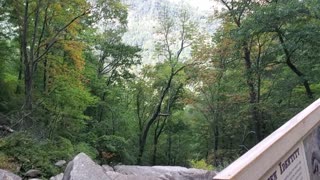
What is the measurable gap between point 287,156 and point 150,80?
2525cm

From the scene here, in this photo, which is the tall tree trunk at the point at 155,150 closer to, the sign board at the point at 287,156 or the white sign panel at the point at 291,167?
the sign board at the point at 287,156

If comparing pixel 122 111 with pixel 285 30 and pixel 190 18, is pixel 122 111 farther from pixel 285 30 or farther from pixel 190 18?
pixel 285 30

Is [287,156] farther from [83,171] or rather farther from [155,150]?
[155,150]

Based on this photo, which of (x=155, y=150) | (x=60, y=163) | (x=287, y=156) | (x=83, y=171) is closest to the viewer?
(x=287, y=156)

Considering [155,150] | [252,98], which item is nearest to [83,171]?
[252,98]

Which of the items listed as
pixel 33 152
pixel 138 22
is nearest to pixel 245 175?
pixel 33 152

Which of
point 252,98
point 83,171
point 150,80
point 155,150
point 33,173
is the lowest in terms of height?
point 155,150

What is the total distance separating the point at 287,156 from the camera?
5.05ft

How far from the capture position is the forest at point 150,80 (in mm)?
13102

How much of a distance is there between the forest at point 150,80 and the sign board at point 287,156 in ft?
29.8

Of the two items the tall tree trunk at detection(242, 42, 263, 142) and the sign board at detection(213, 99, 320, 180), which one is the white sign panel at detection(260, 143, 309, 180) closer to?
the sign board at detection(213, 99, 320, 180)

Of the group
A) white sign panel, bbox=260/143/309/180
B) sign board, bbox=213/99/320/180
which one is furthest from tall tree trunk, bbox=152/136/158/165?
white sign panel, bbox=260/143/309/180

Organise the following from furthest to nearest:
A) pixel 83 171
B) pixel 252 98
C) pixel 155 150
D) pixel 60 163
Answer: pixel 155 150
pixel 252 98
pixel 60 163
pixel 83 171

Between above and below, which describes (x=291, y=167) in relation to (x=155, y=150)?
above
